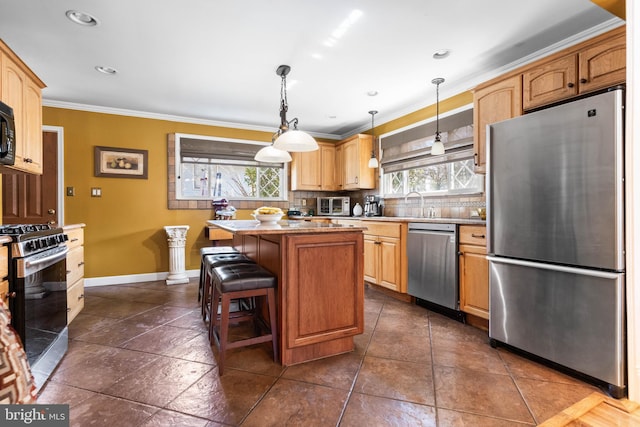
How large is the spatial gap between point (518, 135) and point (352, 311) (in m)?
1.63

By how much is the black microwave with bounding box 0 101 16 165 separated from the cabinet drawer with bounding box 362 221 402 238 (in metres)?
3.00

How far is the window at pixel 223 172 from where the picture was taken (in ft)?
15.0

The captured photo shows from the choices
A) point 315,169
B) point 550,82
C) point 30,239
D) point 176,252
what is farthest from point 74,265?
point 550,82

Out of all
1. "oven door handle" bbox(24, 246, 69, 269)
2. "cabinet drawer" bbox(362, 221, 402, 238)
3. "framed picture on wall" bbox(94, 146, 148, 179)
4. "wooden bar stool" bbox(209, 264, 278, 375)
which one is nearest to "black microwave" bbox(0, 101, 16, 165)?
"oven door handle" bbox(24, 246, 69, 269)

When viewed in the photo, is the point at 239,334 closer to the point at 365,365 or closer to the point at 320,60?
the point at 365,365

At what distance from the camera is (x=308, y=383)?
70.5 inches

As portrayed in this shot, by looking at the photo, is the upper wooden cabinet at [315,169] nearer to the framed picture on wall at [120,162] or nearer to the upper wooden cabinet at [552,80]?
the framed picture on wall at [120,162]

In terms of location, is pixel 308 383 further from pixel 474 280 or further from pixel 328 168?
pixel 328 168

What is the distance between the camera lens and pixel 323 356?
2115 millimetres

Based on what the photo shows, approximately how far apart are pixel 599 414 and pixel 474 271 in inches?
67.7

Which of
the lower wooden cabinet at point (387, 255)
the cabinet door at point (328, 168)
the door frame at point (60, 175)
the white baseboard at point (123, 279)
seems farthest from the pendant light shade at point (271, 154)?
the door frame at point (60, 175)

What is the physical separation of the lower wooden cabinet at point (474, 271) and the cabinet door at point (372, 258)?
1.11 meters

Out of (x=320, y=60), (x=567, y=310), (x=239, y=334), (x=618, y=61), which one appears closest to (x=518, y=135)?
(x=618, y=61)

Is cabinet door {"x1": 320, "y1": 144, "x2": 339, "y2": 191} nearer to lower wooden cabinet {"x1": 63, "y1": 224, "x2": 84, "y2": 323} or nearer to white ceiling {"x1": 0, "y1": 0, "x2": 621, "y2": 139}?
white ceiling {"x1": 0, "y1": 0, "x2": 621, "y2": 139}
